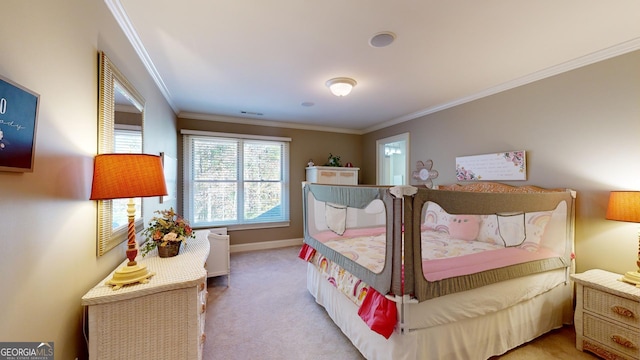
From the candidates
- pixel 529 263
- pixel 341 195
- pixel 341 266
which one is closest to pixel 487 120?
pixel 529 263

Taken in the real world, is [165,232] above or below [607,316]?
above

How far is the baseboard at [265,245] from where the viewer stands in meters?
4.53

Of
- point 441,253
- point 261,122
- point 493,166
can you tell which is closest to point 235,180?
point 261,122

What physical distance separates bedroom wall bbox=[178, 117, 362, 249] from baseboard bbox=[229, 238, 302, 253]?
5cm

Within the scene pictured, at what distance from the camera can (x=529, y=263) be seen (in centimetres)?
199

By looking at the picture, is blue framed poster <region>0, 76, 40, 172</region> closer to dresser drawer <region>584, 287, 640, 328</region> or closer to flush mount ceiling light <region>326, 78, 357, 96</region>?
flush mount ceiling light <region>326, 78, 357, 96</region>

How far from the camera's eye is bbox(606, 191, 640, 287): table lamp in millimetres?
1821

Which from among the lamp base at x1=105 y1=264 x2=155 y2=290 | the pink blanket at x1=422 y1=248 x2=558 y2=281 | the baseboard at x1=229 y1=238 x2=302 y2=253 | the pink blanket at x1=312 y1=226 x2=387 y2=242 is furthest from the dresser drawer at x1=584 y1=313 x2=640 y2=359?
the baseboard at x1=229 y1=238 x2=302 y2=253

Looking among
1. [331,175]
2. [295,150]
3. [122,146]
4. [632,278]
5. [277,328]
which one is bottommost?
[277,328]

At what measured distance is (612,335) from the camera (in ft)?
5.83

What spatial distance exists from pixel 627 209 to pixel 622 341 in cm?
96

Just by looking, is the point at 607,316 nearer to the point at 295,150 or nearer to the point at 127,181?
the point at 127,181

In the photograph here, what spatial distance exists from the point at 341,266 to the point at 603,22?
8.84 ft

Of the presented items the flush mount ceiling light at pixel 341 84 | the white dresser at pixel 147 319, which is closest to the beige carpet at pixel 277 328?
the white dresser at pixel 147 319
